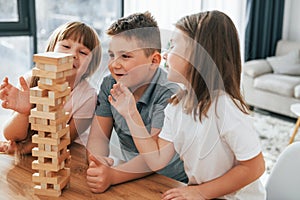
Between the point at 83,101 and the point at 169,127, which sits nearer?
the point at 169,127

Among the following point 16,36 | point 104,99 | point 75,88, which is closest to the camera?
point 104,99

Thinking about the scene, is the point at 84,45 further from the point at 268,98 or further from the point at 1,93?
the point at 268,98

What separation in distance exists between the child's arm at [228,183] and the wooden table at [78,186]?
6 centimetres

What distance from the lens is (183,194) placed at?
1039 mm

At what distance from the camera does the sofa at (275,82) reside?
14.0 feet

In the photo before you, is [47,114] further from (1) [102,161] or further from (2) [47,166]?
(1) [102,161]

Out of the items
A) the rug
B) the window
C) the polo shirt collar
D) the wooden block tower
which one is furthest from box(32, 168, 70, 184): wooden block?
the window

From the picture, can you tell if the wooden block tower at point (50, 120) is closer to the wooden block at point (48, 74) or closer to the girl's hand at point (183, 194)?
the wooden block at point (48, 74)

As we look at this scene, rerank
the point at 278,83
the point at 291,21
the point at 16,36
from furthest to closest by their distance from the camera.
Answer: the point at 291,21 → the point at 278,83 → the point at 16,36

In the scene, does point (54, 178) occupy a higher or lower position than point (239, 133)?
lower

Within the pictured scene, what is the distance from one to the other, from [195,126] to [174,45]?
223mm

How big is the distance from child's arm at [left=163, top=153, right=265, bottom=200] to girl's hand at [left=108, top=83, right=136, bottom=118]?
9.4 inches

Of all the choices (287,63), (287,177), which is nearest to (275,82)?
(287,63)

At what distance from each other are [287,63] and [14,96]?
406 centimetres
